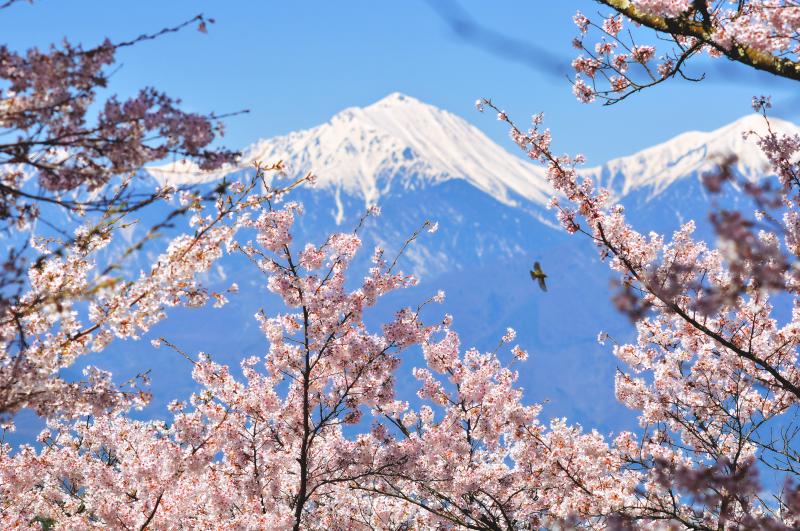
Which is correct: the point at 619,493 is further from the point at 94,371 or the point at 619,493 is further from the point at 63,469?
the point at 63,469

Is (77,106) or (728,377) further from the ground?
(728,377)

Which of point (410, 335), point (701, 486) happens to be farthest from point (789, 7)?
point (410, 335)

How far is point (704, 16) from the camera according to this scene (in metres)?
4.67

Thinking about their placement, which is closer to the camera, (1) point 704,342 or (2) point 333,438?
(1) point 704,342

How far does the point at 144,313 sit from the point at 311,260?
3972 millimetres

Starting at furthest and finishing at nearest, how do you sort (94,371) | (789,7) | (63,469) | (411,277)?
(63,469)
(411,277)
(94,371)
(789,7)

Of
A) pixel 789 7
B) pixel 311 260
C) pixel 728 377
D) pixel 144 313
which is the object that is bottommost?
pixel 144 313

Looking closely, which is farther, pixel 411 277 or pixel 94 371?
pixel 411 277

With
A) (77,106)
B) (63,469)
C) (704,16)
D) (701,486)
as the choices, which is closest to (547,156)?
(704,16)

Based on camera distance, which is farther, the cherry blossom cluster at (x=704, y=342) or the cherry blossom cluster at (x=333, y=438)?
the cherry blossom cluster at (x=333, y=438)

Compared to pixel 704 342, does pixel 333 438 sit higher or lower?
lower

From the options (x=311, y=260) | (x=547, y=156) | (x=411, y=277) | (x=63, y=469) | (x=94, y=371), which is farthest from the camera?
(x=63, y=469)

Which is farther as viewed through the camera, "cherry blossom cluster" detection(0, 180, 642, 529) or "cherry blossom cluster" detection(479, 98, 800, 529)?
"cherry blossom cluster" detection(0, 180, 642, 529)

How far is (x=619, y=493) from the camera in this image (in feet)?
30.9
